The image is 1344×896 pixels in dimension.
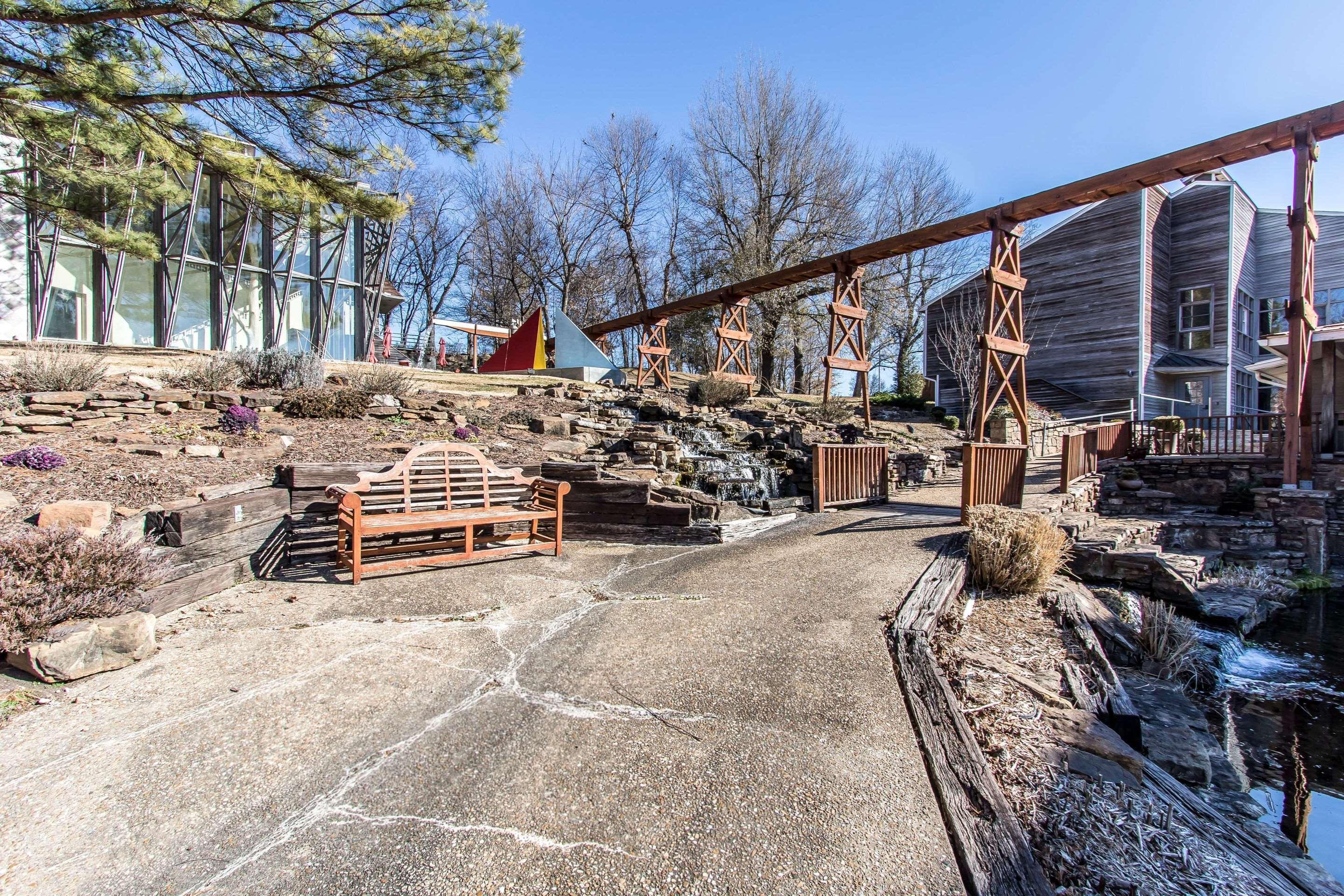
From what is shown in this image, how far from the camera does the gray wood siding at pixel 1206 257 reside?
21906 millimetres

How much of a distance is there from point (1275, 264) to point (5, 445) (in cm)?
3444

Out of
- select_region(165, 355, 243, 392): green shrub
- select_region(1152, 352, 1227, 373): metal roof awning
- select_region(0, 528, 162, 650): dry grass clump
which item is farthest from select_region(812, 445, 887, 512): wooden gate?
select_region(1152, 352, 1227, 373): metal roof awning

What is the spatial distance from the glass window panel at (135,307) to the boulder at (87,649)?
18.0m

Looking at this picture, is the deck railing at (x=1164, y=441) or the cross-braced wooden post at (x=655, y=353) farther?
the cross-braced wooden post at (x=655, y=353)

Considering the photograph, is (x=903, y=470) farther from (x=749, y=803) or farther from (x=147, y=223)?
(x=147, y=223)

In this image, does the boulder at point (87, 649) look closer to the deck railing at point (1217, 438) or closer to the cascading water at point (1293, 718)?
the cascading water at point (1293, 718)

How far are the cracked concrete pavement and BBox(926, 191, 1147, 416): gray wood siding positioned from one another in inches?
862

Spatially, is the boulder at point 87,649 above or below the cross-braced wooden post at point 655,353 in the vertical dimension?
below

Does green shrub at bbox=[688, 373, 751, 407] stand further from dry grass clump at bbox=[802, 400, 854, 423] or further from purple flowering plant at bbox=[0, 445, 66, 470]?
purple flowering plant at bbox=[0, 445, 66, 470]

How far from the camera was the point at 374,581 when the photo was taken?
218 inches

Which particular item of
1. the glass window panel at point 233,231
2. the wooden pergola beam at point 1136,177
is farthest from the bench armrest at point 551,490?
the glass window panel at point 233,231

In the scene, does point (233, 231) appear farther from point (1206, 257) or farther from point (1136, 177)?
point (1206, 257)

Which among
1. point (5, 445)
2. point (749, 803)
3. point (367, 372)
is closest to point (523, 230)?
point (367, 372)

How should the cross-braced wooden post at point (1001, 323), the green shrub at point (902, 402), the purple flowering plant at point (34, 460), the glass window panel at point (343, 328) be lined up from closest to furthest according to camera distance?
the purple flowering plant at point (34, 460) → the cross-braced wooden post at point (1001, 323) → the glass window panel at point (343, 328) → the green shrub at point (902, 402)
